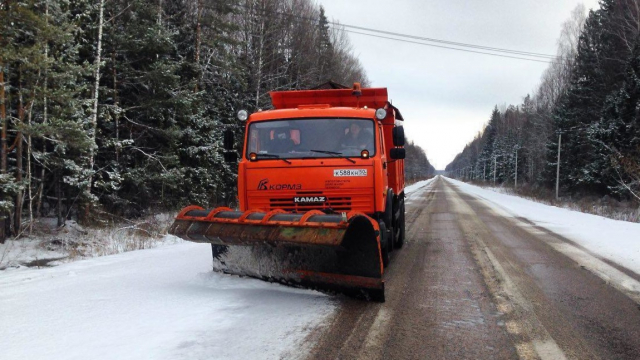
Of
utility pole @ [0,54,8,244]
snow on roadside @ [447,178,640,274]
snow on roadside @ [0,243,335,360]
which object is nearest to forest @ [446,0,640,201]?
snow on roadside @ [447,178,640,274]

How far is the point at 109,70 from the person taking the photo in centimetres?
1452

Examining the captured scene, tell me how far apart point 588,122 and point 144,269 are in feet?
125

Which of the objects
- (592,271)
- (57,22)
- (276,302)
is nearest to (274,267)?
(276,302)

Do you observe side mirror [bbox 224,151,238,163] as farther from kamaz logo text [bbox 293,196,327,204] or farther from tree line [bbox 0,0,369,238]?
tree line [bbox 0,0,369,238]

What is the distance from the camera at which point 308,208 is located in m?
5.34

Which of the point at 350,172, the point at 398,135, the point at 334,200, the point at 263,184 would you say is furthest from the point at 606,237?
the point at 263,184

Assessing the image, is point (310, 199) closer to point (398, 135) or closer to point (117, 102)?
point (398, 135)

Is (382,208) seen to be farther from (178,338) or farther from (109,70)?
(109,70)

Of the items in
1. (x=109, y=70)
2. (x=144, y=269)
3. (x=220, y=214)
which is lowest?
(x=144, y=269)

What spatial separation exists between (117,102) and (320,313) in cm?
1252

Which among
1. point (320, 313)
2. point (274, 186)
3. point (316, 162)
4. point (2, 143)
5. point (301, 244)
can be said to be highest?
point (2, 143)

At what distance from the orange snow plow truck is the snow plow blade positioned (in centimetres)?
1

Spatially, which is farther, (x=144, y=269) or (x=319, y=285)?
(x=144, y=269)

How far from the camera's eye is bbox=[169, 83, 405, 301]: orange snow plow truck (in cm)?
430
